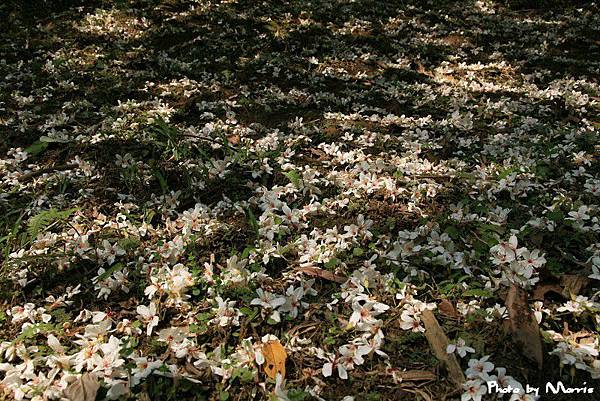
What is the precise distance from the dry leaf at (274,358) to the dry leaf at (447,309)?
120 centimetres

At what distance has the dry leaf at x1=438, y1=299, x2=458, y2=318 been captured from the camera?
3.17 m

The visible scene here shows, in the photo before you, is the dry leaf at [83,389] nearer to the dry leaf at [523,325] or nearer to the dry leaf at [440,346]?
the dry leaf at [440,346]

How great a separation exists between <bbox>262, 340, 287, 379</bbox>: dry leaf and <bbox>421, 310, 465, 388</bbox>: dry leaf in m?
1.00

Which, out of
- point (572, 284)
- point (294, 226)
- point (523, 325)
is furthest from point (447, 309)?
point (294, 226)

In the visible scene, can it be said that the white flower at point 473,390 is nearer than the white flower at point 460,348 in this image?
Yes

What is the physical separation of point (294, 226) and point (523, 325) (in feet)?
6.69

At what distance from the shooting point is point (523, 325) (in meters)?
2.90

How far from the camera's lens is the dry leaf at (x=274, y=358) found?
279cm

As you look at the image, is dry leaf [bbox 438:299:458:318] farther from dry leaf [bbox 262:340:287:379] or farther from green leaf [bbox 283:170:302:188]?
green leaf [bbox 283:170:302:188]

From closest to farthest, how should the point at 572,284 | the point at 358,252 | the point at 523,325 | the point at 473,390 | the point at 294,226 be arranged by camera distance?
the point at 473,390 < the point at 523,325 < the point at 572,284 < the point at 358,252 < the point at 294,226

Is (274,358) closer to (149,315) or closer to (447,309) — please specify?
(149,315)

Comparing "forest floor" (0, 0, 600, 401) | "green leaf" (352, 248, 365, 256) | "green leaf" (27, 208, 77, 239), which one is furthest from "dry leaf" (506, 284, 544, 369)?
"green leaf" (27, 208, 77, 239)

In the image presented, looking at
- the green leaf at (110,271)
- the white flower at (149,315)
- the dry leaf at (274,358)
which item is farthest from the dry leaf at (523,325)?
the green leaf at (110,271)

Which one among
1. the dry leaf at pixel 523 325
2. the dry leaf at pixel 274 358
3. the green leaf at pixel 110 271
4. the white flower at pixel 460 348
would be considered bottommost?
the green leaf at pixel 110 271
